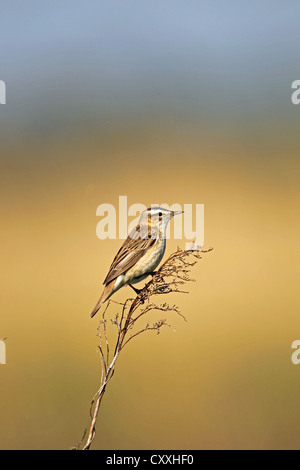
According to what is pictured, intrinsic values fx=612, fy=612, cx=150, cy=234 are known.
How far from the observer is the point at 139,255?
17.0ft

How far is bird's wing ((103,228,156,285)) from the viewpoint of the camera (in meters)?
5.09

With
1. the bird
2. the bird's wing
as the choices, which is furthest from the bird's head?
the bird's wing

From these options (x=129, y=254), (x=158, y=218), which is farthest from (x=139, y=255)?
(x=158, y=218)

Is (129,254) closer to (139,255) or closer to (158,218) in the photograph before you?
(139,255)

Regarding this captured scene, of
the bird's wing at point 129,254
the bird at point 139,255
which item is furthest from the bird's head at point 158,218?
the bird's wing at point 129,254

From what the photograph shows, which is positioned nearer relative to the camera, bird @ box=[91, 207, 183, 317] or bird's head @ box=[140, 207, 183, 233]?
bird @ box=[91, 207, 183, 317]

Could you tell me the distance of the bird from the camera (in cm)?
512

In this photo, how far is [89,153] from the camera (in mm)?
17406

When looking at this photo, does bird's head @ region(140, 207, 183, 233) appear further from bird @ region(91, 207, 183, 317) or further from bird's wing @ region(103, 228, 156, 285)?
bird's wing @ region(103, 228, 156, 285)

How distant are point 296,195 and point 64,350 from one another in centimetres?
808

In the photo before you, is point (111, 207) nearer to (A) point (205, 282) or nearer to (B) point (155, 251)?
(A) point (205, 282)

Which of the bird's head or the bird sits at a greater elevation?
the bird's head

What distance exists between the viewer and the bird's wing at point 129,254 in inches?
200

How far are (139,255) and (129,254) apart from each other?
3.5 inches
